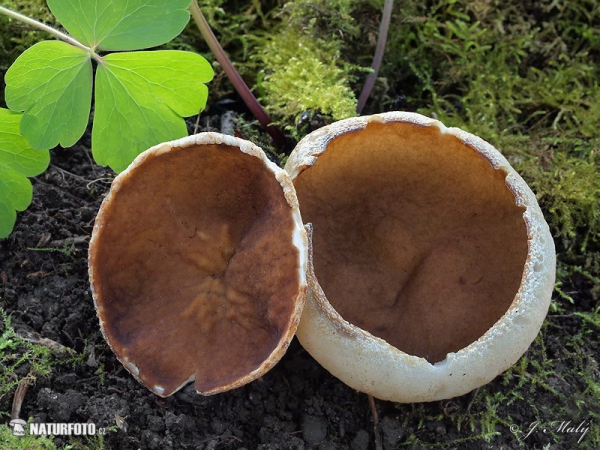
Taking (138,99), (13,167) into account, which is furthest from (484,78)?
(13,167)

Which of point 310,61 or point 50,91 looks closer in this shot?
point 50,91

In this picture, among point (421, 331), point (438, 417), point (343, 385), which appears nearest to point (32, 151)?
point (343, 385)

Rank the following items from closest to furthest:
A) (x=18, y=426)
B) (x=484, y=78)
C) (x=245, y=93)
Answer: (x=18, y=426)
(x=245, y=93)
(x=484, y=78)

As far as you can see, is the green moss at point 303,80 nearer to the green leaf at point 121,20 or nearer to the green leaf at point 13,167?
the green leaf at point 121,20

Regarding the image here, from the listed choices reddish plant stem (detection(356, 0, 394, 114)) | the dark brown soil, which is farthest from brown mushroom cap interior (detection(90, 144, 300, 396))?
reddish plant stem (detection(356, 0, 394, 114))

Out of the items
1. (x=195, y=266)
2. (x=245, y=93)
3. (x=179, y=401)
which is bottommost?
(x=179, y=401)

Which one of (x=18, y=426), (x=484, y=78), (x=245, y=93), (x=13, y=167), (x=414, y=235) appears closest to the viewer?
(x=18, y=426)

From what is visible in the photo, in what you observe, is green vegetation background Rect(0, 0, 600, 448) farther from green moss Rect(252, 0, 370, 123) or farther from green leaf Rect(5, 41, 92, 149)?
green leaf Rect(5, 41, 92, 149)

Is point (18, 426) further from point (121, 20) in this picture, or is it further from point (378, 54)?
point (378, 54)
